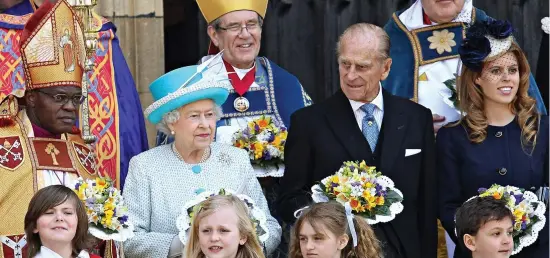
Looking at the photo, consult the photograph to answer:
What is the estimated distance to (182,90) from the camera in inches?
340

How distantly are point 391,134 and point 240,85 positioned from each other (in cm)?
112

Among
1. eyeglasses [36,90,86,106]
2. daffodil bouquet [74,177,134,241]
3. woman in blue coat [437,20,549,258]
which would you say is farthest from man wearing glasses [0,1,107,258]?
woman in blue coat [437,20,549,258]

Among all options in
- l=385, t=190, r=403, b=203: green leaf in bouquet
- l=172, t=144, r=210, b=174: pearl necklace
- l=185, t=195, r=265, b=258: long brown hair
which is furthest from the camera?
l=172, t=144, r=210, b=174: pearl necklace

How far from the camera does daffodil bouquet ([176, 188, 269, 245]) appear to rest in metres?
8.23

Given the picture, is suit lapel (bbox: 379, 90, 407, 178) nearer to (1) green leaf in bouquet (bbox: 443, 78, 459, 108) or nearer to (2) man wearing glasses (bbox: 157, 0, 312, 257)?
(1) green leaf in bouquet (bbox: 443, 78, 459, 108)

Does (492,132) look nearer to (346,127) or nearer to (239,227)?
(346,127)

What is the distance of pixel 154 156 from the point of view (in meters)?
8.70

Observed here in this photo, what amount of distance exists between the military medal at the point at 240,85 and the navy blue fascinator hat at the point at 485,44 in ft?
3.97

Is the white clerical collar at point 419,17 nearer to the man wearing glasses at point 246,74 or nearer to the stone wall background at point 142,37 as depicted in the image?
the man wearing glasses at point 246,74

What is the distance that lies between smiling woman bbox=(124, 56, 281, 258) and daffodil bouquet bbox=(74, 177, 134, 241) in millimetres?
261

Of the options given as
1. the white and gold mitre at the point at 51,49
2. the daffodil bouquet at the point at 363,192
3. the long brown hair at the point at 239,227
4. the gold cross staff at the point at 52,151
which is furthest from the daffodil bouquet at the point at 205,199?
the white and gold mitre at the point at 51,49

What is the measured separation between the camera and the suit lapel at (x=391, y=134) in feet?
28.2

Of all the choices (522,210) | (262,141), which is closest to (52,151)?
(262,141)

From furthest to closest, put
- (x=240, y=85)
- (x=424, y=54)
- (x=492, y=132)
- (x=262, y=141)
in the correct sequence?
(x=424, y=54), (x=240, y=85), (x=262, y=141), (x=492, y=132)
